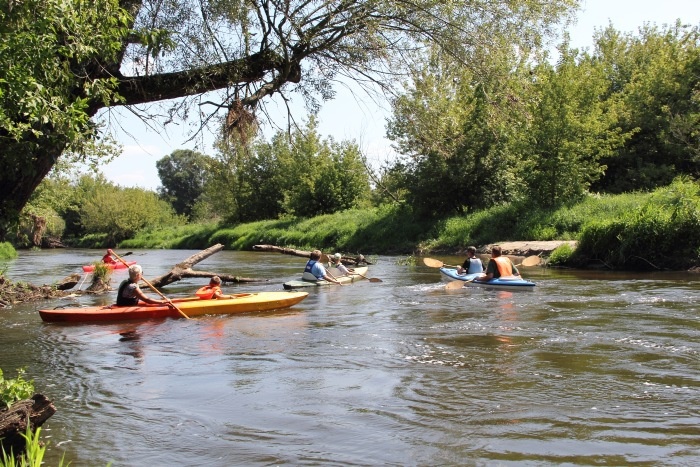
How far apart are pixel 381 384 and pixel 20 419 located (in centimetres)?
342

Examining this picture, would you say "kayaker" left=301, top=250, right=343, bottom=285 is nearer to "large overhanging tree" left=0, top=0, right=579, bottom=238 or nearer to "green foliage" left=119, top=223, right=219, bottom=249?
"large overhanging tree" left=0, top=0, right=579, bottom=238

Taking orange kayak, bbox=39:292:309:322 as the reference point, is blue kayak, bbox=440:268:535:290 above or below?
above

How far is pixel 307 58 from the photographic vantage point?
313 inches

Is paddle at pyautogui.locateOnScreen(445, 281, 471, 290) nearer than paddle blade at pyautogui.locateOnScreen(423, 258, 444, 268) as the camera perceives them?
Yes

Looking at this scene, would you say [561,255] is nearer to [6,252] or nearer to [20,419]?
[20,419]

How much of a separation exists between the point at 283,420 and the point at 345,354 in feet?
8.33

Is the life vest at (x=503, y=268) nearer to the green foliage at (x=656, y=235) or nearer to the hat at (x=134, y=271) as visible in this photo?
the green foliage at (x=656, y=235)

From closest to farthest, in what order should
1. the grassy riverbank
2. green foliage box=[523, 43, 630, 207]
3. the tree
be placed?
the grassy riverbank → green foliage box=[523, 43, 630, 207] → the tree

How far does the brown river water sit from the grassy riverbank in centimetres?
536

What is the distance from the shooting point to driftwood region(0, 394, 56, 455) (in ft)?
12.8

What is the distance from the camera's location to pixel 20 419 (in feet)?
12.9

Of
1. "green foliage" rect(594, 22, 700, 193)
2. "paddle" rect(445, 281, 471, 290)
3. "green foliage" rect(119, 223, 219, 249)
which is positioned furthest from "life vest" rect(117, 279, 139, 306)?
"green foliage" rect(119, 223, 219, 249)

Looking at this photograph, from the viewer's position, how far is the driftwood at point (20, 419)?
3902 millimetres

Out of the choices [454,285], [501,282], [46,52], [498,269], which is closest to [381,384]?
[46,52]
